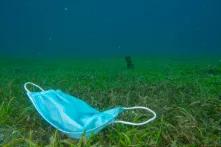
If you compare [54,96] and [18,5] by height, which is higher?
[18,5]

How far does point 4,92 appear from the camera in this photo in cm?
775

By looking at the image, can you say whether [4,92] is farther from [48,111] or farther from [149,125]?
[149,125]

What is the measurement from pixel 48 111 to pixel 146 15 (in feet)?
396

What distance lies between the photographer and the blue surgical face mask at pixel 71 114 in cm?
506

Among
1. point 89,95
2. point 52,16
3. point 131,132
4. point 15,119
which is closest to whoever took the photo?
point 131,132

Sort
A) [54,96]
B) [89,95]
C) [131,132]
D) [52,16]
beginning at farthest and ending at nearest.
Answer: [52,16] → [89,95] → [54,96] → [131,132]

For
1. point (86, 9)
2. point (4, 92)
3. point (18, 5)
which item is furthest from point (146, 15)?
point (4, 92)

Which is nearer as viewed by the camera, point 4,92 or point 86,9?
point 4,92

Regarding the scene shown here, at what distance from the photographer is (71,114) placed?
532 centimetres

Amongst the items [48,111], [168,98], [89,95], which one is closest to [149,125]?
[48,111]

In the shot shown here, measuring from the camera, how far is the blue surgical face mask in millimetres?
5061

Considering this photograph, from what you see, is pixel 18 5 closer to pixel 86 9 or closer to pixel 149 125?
pixel 86 9

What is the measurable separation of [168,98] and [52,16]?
4491 inches

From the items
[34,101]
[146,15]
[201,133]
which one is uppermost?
[146,15]
